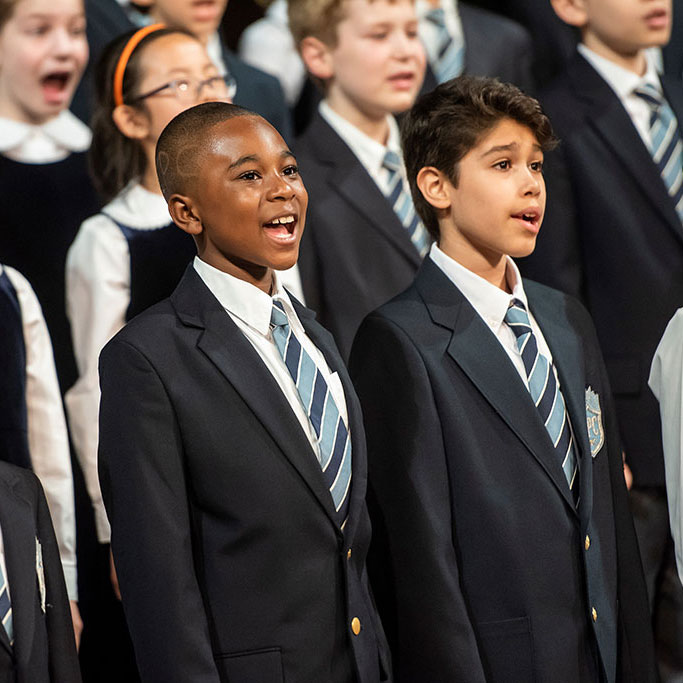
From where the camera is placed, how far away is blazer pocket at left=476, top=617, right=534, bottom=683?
7.55 ft

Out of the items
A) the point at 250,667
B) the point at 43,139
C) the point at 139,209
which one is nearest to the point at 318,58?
Result: the point at 43,139

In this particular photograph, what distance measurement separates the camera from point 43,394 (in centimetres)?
270

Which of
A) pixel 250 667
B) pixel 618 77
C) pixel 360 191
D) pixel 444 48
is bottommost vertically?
pixel 250 667

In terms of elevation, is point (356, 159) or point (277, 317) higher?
→ point (356, 159)

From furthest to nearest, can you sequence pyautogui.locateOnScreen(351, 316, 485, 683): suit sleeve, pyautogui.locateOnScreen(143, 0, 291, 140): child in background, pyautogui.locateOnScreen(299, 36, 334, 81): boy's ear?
pyautogui.locateOnScreen(143, 0, 291, 140): child in background → pyautogui.locateOnScreen(299, 36, 334, 81): boy's ear → pyautogui.locateOnScreen(351, 316, 485, 683): suit sleeve

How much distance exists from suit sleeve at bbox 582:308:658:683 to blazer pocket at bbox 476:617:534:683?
234 millimetres

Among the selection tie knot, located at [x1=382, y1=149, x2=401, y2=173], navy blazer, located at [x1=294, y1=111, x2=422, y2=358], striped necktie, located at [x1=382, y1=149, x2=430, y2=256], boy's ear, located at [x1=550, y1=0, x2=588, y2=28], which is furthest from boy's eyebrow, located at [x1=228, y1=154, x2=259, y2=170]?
boy's ear, located at [x1=550, y1=0, x2=588, y2=28]

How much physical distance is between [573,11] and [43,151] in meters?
1.45

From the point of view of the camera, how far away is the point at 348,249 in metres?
3.19

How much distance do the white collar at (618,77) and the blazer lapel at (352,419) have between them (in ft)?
4.70

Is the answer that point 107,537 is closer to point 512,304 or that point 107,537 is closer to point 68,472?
point 68,472

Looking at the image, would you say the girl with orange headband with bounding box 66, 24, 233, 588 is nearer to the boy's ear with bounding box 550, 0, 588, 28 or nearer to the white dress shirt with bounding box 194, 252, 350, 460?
the white dress shirt with bounding box 194, 252, 350, 460

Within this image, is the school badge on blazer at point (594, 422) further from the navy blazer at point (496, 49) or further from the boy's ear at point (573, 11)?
the navy blazer at point (496, 49)

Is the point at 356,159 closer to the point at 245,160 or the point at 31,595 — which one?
the point at 245,160
